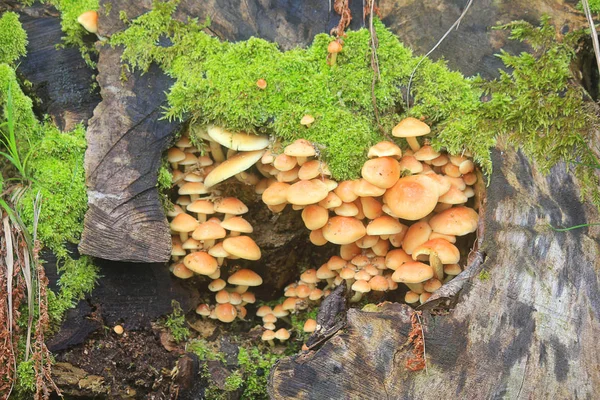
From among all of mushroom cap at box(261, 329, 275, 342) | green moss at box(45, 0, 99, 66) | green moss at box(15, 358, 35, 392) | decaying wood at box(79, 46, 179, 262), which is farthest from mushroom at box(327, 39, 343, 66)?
green moss at box(15, 358, 35, 392)

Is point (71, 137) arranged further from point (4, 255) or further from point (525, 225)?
point (525, 225)

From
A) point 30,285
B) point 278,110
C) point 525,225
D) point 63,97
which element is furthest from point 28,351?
point 525,225

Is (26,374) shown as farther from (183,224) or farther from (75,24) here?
(75,24)

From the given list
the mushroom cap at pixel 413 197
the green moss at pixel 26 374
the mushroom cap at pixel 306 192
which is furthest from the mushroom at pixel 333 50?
the green moss at pixel 26 374

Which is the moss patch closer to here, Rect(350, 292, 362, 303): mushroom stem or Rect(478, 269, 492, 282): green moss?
Rect(478, 269, 492, 282): green moss

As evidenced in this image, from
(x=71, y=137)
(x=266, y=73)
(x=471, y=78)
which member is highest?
(x=471, y=78)
